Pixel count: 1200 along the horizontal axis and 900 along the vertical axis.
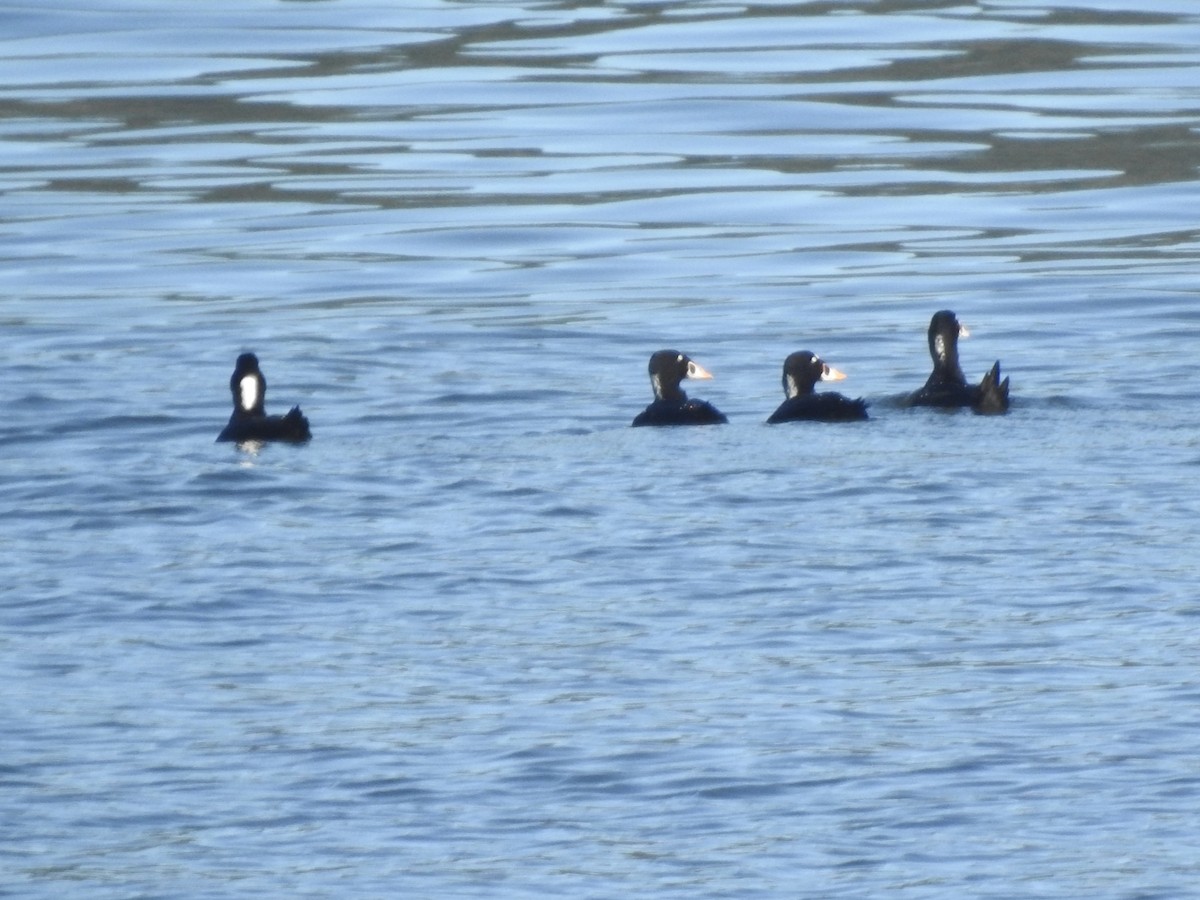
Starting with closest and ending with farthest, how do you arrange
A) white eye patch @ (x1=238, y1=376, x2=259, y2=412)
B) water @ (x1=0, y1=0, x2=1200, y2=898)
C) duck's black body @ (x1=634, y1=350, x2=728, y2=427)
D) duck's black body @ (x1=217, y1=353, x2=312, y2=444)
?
water @ (x1=0, y1=0, x2=1200, y2=898) < duck's black body @ (x1=217, y1=353, x2=312, y2=444) < duck's black body @ (x1=634, y1=350, x2=728, y2=427) < white eye patch @ (x1=238, y1=376, x2=259, y2=412)

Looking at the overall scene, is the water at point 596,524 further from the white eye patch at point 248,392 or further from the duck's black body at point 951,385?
the white eye patch at point 248,392

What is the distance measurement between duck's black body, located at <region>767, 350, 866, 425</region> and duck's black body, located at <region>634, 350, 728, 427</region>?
0.41 metres

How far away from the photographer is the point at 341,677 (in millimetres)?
9336

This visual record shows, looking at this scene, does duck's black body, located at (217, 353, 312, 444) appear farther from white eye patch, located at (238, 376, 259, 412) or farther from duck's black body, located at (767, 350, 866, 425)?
duck's black body, located at (767, 350, 866, 425)

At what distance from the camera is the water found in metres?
7.80

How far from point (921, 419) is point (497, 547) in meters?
3.92

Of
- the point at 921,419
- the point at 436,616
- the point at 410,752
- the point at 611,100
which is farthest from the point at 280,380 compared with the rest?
the point at 611,100

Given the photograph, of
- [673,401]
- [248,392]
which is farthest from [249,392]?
[673,401]

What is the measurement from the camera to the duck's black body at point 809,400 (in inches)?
558

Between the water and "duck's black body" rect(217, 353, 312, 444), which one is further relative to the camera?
"duck's black body" rect(217, 353, 312, 444)

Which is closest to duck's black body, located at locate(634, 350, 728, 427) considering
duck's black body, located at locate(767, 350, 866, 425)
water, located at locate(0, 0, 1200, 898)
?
water, located at locate(0, 0, 1200, 898)

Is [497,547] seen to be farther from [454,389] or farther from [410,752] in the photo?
[454,389]

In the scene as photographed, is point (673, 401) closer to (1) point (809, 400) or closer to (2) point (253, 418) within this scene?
(1) point (809, 400)

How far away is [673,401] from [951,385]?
1.65m
